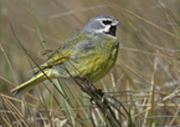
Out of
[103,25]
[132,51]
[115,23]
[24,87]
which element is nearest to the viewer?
[24,87]

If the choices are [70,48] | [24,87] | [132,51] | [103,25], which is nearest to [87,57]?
[70,48]

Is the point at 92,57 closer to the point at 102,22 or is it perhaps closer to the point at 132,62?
the point at 102,22

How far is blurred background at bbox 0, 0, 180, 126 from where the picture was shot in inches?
118

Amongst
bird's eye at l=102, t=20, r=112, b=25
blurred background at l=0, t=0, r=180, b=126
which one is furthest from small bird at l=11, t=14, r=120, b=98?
blurred background at l=0, t=0, r=180, b=126

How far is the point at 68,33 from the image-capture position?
16.8 feet

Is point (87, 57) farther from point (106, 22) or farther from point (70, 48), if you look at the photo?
point (106, 22)

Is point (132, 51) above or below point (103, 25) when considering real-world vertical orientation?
below

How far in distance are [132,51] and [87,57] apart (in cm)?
120

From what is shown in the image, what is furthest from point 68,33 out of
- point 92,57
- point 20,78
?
point 92,57

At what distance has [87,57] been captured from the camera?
3.13 m

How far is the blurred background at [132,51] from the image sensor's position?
3010 millimetres

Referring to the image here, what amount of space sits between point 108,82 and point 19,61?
5.73ft

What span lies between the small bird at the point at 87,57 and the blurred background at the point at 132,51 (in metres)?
0.18

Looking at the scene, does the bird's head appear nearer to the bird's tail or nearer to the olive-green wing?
the olive-green wing
